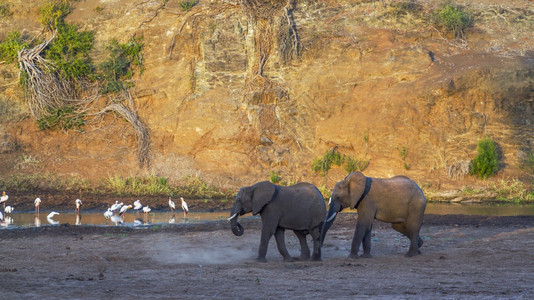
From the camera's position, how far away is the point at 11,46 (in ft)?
110

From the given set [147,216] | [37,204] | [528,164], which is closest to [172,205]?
[147,216]

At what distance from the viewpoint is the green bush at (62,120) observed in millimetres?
31812

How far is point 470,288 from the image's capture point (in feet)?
31.6

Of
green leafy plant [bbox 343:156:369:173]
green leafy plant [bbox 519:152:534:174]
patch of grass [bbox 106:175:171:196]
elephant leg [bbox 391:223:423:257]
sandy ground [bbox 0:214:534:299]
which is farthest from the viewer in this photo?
green leafy plant [bbox 343:156:369:173]

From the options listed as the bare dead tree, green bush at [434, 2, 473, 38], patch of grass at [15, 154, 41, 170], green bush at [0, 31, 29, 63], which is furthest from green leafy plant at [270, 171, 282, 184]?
green bush at [0, 31, 29, 63]

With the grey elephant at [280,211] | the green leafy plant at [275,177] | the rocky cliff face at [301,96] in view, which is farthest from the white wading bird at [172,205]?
the grey elephant at [280,211]

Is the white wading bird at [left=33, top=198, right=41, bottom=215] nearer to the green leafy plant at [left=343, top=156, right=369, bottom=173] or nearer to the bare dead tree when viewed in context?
the bare dead tree

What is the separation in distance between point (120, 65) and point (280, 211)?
21.6 m

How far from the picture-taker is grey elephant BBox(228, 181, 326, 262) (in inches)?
531

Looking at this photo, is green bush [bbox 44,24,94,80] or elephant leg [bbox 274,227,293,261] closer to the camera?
elephant leg [bbox 274,227,293,261]

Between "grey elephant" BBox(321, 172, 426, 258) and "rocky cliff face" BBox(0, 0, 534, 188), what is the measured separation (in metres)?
14.8

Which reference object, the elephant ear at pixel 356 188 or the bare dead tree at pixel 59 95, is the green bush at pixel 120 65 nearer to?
the bare dead tree at pixel 59 95

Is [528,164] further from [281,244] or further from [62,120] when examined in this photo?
[62,120]

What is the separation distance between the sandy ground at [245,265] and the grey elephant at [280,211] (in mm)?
470
